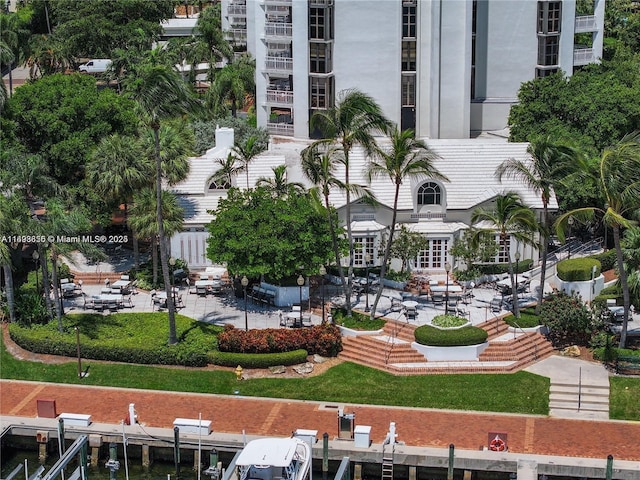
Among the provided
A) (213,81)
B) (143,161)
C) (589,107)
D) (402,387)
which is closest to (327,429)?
(402,387)

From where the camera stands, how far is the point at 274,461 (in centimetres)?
4278

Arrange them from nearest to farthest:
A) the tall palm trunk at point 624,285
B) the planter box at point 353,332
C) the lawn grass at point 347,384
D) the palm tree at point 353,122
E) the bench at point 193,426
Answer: the bench at point 193,426 < the lawn grass at point 347,384 < the tall palm trunk at point 624,285 < the palm tree at point 353,122 < the planter box at point 353,332

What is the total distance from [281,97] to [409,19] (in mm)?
10292

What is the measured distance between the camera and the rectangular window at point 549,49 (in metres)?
83.4

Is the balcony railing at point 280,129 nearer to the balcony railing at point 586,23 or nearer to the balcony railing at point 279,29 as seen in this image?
the balcony railing at point 279,29

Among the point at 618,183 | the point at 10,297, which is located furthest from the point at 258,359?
the point at 618,183

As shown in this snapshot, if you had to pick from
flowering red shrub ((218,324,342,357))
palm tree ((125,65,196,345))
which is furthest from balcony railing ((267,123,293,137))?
palm tree ((125,65,196,345))

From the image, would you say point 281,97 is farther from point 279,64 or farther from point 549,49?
point 549,49

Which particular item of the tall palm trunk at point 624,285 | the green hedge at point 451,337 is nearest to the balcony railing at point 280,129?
the green hedge at point 451,337

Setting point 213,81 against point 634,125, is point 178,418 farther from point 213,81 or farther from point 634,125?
point 213,81

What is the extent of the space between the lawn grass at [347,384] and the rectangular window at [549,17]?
3699cm

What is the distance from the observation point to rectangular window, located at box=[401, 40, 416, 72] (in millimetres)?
78375

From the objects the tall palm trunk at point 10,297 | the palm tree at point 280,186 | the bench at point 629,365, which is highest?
the palm tree at point 280,186

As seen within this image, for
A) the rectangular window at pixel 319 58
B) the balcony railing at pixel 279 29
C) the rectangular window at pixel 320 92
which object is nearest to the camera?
the rectangular window at pixel 319 58
